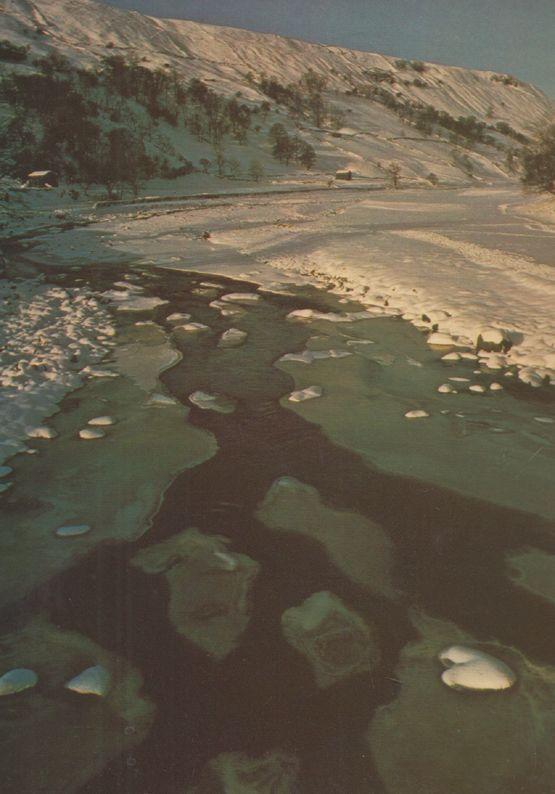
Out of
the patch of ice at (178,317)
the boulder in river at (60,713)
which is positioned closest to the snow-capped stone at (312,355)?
the patch of ice at (178,317)

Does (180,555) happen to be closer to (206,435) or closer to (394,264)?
(206,435)

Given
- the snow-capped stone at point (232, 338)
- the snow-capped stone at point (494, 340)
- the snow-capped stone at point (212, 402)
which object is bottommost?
the snow-capped stone at point (212, 402)

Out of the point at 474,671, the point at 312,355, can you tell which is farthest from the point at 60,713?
the point at 312,355

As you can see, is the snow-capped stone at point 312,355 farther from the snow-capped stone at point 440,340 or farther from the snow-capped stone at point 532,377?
the snow-capped stone at point 532,377

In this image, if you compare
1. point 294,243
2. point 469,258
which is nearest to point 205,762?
point 469,258

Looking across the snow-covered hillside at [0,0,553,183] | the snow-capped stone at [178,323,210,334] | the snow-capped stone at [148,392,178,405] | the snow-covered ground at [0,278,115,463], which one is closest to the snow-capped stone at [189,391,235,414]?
the snow-capped stone at [148,392,178,405]

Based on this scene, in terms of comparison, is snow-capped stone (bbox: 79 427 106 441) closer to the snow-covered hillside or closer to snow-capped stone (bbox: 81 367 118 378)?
snow-capped stone (bbox: 81 367 118 378)

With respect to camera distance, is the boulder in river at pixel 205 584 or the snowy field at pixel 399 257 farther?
the snowy field at pixel 399 257
